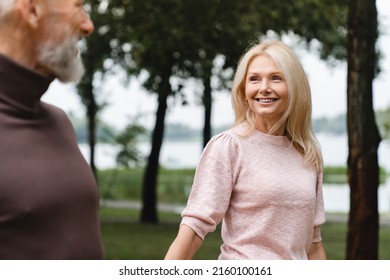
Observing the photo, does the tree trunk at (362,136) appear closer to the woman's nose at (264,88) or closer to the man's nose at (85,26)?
the woman's nose at (264,88)

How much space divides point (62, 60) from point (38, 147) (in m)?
0.22

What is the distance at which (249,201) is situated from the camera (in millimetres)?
2971

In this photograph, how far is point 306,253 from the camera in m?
3.18

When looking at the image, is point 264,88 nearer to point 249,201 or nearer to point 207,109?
point 249,201

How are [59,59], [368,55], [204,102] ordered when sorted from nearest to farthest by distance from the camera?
[59,59], [368,55], [204,102]

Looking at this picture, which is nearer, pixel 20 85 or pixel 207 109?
pixel 20 85

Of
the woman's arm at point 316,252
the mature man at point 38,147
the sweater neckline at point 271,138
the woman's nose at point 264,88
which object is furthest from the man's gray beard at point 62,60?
the woman's arm at point 316,252

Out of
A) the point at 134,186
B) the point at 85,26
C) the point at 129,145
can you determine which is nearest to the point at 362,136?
the point at 85,26

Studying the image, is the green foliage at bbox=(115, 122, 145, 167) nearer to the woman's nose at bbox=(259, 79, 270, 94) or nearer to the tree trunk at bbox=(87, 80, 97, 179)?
the tree trunk at bbox=(87, 80, 97, 179)

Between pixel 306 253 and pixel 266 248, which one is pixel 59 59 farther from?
pixel 306 253

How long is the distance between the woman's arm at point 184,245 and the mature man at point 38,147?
847 mm

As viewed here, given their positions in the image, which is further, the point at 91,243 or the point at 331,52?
the point at 331,52

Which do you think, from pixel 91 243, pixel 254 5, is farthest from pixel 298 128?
pixel 254 5
